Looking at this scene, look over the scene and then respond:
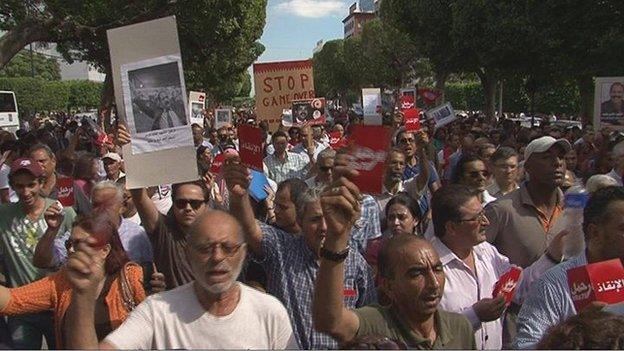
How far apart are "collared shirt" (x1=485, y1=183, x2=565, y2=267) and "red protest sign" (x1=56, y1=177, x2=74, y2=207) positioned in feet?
9.93

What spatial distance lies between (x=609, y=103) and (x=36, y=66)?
98680 mm

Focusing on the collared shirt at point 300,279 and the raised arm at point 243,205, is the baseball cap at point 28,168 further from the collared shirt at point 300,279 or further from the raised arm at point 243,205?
the collared shirt at point 300,279

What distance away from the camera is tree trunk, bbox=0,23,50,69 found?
13734 mm

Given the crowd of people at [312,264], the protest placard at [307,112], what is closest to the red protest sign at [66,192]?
the crowd of people at [312,264]

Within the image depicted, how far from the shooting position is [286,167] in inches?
345

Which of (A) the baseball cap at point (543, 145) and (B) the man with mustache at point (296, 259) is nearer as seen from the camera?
(B) the man with mustache at point (296, 259)

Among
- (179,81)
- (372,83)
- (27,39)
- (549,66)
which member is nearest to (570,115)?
(372,83)

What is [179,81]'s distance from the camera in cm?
402

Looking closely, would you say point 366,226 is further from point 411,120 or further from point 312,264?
point 411,120

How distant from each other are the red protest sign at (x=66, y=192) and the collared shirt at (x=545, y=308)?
11.7 feet

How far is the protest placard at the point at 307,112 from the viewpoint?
32.0 ft

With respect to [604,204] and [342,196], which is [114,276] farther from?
[604,204]

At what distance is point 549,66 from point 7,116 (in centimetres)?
2181

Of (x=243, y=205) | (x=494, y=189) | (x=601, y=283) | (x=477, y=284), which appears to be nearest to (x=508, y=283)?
(x=477, y=284)
